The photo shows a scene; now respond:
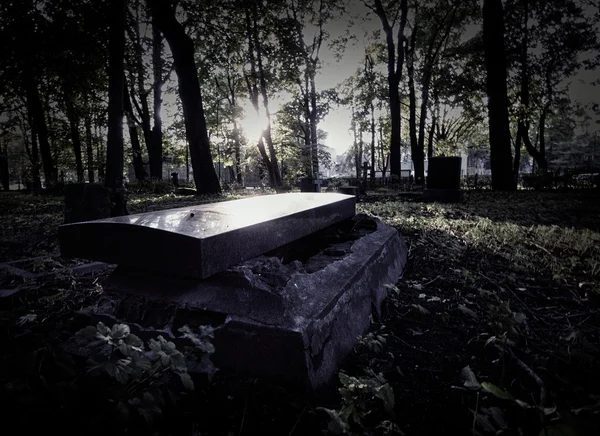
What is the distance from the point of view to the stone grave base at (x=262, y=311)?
4.81 feet

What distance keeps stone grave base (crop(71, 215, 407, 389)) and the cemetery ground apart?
0.09 metres

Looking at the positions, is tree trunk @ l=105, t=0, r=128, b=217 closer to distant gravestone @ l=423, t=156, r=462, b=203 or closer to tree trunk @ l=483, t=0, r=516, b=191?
distant gravestone @ l=423, t=156, r=462, b=203

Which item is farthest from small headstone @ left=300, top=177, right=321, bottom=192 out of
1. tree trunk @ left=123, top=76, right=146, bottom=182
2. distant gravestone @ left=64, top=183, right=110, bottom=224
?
tree trunk @ left=123, top=76, right=146, bottom=182

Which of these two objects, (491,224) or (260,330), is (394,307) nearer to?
(260,330)

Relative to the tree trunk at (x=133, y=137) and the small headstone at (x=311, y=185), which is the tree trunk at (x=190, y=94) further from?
the tree trunk at (x=133, y=137)

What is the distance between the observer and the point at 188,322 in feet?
5.41

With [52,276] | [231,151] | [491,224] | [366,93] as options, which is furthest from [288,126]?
[52,276]

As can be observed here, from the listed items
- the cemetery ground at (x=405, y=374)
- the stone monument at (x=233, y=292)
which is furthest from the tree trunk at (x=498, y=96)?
the stone monument at (x=233, y=292)

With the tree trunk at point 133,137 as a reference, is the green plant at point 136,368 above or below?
below

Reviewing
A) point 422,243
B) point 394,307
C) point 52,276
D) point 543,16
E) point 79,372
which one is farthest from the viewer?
point 543,16

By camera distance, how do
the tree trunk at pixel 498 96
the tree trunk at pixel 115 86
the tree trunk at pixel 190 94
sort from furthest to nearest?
the tree trunk at pixel 498 96 → the tree trunk at pixel 190 94 → the tree trunk at pixel 115 86

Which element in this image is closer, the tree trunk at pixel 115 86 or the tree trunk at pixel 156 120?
the tree trunk at pixel 115 86

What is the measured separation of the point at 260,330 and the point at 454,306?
1.61m

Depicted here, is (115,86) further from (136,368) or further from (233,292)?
(136,368)
